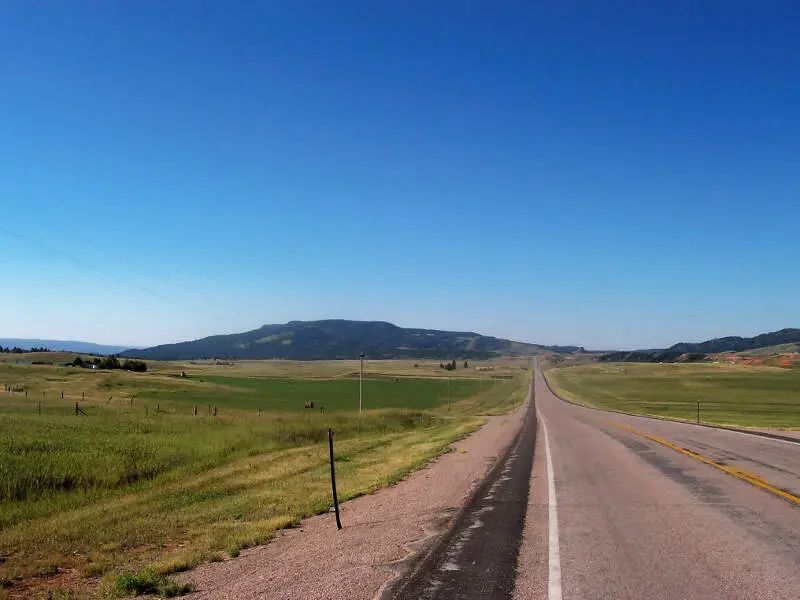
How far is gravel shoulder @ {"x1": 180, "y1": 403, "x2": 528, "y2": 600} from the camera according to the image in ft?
26.8

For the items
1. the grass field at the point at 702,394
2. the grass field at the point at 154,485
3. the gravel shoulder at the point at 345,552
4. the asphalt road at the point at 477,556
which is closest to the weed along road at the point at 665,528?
the asphalt road at the point at 477,556

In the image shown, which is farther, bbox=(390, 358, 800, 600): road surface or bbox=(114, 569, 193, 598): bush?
bbox=(114, 569, 193, 598): bush

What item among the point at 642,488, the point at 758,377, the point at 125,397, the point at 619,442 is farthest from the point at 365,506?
the point at 758,377

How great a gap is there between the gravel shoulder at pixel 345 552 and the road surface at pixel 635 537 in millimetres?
680

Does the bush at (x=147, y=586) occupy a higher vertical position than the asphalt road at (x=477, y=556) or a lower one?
lower

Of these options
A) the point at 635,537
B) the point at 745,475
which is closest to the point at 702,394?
the point at 745,475

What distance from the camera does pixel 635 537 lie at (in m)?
10.3

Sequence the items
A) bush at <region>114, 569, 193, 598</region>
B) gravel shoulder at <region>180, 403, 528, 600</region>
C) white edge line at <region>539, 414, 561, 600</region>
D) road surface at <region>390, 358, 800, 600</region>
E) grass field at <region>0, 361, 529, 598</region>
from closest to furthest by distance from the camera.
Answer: white edge line at <region>539, 414, 561, 600</region> < road surface at <region>390, 358, 800, 600</region> < gravel shoulder at <region>180, 403, 528, 600</region> < bush at <region>114, 569, 193, 598</region> < grass field at <region>0, 361, 529, 598</region>

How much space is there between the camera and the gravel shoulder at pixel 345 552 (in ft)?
26.8

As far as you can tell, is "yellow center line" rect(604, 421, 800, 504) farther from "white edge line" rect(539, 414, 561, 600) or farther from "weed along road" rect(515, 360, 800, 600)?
"white edge line" rect(539, 414, 561, 600)

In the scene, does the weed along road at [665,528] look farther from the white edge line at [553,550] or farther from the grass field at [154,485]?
the grass field at [154,485]

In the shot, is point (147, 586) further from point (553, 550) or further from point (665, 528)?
point (665, 528)

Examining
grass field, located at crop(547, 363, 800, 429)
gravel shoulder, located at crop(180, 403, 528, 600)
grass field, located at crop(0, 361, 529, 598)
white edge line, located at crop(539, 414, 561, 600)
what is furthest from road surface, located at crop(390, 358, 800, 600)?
grass field, located at crop(547, 363, 800, 429)

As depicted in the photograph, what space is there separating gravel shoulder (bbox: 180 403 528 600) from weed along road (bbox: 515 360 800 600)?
198cm
